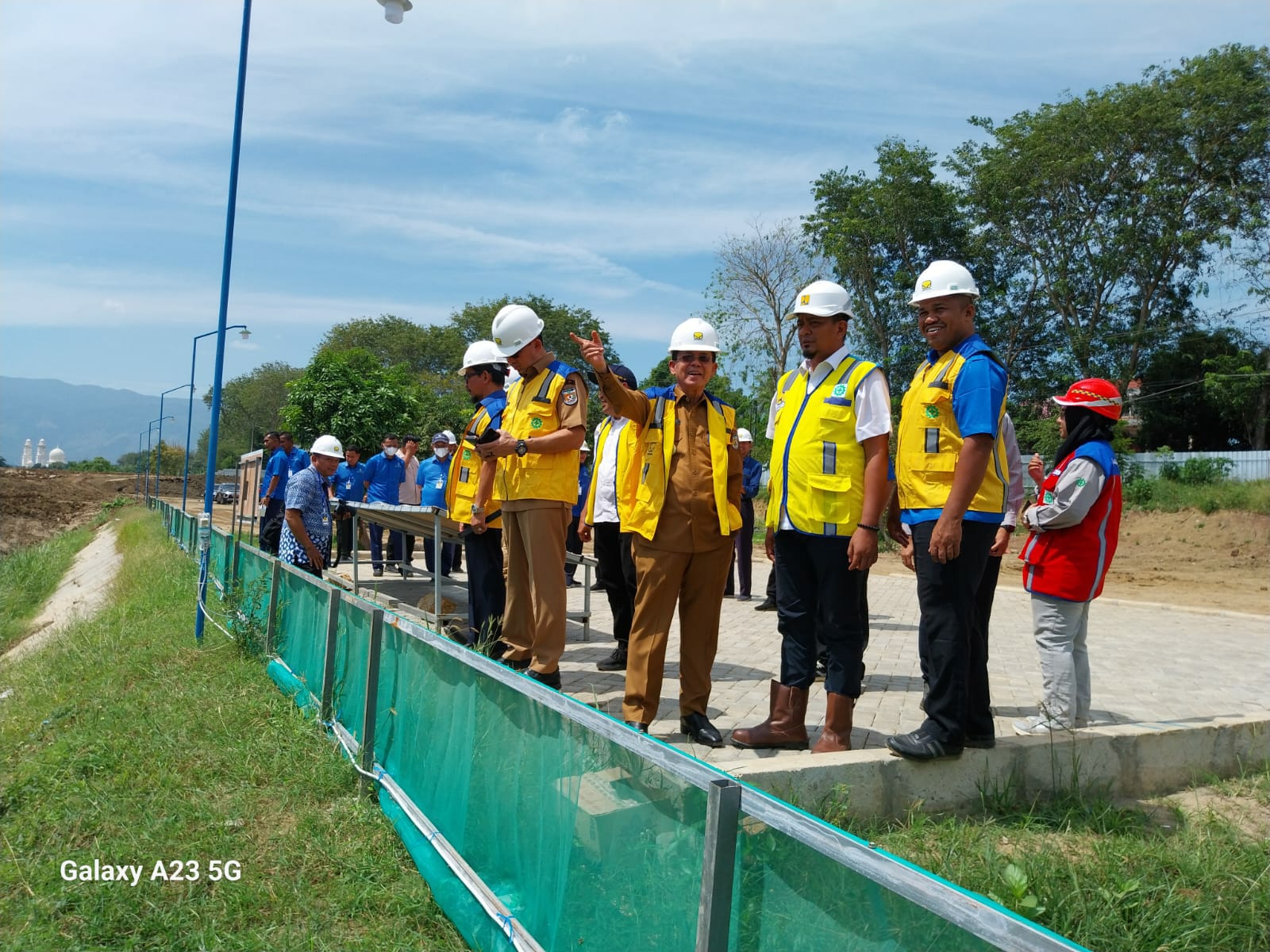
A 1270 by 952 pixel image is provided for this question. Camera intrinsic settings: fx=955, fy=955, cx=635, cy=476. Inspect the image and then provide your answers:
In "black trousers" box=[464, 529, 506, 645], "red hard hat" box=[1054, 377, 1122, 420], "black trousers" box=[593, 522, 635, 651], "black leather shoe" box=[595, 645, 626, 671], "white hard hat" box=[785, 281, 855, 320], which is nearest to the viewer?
"white hard hat" box=[785, 281, 855, 320]

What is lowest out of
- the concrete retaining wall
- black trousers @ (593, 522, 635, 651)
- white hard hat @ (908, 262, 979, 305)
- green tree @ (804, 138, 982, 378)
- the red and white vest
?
the concrete retaining wall

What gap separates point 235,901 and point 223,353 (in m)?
6.41

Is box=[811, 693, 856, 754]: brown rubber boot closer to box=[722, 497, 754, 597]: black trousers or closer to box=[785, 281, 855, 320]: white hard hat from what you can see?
box=[785, 281, 855, 320]: white hard hat

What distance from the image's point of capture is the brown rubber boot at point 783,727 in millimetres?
4254

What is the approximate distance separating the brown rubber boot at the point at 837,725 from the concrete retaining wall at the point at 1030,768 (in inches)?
7.5

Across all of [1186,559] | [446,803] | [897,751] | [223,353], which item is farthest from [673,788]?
[1186,559]

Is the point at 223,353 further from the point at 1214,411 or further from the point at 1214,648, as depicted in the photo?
the point at 1214,411

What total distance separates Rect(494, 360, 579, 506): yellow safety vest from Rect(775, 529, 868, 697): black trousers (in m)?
1.41

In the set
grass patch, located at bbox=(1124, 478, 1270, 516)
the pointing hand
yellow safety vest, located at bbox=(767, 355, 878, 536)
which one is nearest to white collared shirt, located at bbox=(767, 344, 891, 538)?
yellow safety vest, located at bbox=(767, 355, 878, 536)

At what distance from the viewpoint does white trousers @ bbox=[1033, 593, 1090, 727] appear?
4.59 metres

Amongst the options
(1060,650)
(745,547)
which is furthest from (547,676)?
(745,547)

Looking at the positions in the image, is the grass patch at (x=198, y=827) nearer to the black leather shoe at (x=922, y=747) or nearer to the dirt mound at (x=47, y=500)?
the black leather shoe at (x=922, y=747)

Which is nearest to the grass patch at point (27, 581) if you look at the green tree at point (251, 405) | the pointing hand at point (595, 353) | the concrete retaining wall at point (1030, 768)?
the pointing hand at point (595, 353)

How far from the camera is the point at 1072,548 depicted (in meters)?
4.63
